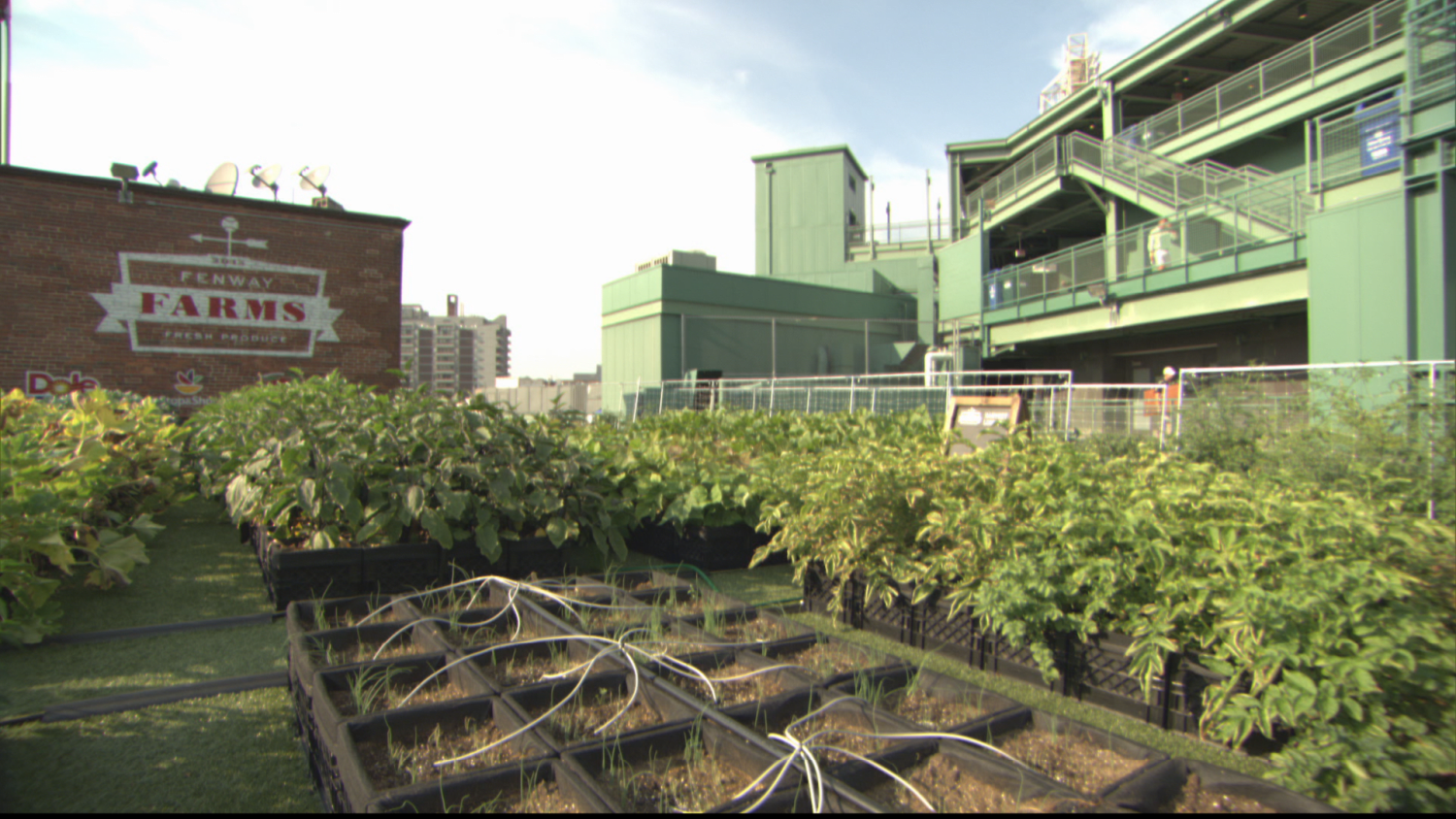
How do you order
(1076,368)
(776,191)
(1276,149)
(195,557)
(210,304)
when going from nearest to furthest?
(195,557)
(210,304)
(1276,149)
(1076,368)
(776,191)

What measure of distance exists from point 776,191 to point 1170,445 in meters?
29.4

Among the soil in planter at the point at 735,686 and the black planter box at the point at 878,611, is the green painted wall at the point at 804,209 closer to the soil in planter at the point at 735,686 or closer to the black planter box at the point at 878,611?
the black planter box at the point at 878,611

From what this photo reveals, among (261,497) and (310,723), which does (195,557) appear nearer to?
(261,497)

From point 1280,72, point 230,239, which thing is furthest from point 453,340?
point 1280,72

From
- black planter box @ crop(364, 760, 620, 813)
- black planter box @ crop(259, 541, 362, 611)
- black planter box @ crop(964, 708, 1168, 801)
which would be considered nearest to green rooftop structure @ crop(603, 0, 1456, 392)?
black planter box @ crop(964, 708, 1168, 801)

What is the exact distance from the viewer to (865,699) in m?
2.28

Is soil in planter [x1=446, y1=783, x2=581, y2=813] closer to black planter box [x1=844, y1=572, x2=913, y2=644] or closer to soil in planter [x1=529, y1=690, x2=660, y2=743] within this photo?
soil in planter [x1=529, y1=690, x2=660, y2=743]

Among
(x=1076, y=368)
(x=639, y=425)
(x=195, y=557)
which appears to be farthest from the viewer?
(x=1076, y=368)

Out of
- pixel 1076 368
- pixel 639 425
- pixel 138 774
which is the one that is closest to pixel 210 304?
pixel 639 425

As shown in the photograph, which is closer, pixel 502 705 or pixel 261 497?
pixel 502 705

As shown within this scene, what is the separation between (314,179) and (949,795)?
60.5 feet

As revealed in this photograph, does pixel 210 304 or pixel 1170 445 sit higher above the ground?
pixel 210 304

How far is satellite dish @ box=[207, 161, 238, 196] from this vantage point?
584 inches

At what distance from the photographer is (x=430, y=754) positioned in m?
2.09
